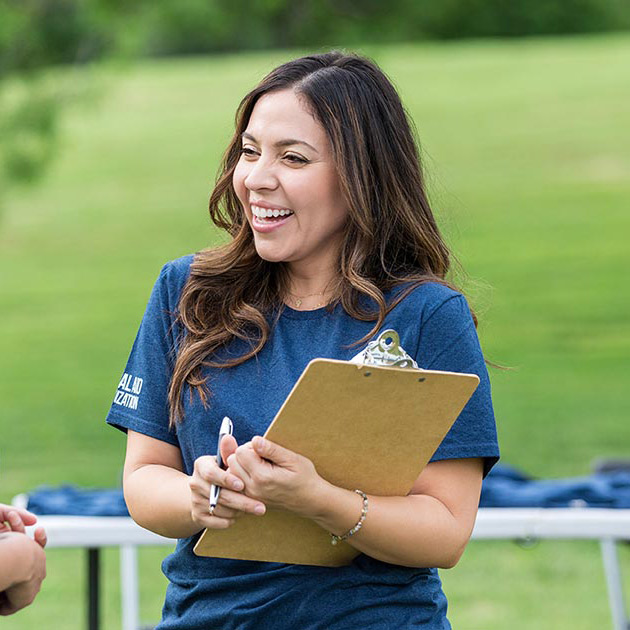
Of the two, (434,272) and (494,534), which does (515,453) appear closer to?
(494,534)

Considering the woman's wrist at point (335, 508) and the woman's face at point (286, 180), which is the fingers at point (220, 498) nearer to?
the woman's wrist at point (335, 508)

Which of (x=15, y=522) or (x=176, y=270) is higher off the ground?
(x=176, y=270)

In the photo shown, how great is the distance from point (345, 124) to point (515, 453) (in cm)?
687

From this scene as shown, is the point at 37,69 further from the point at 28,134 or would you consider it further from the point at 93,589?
the point at 93,589

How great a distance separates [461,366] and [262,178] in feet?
1.61

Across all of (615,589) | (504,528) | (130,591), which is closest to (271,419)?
(504,528)

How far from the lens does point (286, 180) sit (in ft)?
Answer: 7.74

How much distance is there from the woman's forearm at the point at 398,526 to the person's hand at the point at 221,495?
0.12 metres

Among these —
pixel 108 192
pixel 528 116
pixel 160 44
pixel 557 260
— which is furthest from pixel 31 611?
pixel 160 44

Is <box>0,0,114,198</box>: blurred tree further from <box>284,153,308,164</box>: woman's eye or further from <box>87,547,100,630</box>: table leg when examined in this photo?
<box>284,153,308,164</box>: woman's eye

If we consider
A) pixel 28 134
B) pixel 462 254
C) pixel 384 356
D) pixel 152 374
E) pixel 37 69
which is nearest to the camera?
pixel 384 356

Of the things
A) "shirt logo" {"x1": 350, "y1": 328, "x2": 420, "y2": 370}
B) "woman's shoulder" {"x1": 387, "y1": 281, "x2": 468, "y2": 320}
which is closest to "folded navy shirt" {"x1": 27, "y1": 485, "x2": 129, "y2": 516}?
"woman's shoulder" {"x1": 387, "y1": 281, "x2": 468, "y2": 320}

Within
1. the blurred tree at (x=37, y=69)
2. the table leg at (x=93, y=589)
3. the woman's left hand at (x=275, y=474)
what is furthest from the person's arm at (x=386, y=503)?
the blurred tree at (x=37, y=69)

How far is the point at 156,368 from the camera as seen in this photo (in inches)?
97.0
